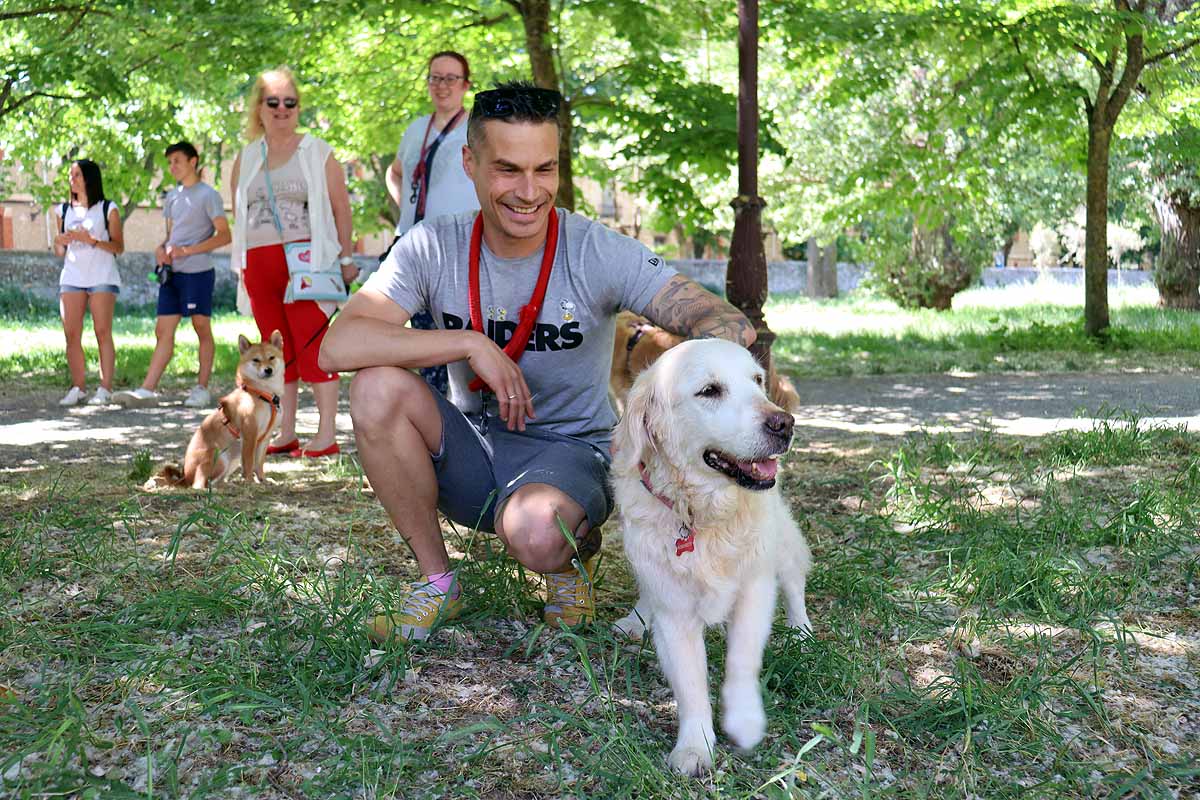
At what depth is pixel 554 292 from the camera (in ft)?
11.6

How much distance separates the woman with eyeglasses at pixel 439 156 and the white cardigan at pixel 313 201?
1.83 feet

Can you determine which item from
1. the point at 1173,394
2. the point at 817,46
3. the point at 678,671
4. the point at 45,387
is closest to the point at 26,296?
the point at 45,387

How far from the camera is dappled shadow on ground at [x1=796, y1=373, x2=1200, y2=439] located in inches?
292

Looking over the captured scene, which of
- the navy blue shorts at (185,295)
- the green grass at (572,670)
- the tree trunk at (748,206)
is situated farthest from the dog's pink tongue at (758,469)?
the navy blue shorts at (185,295)

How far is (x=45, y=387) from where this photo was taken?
10367mm

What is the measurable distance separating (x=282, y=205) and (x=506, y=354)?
369cm

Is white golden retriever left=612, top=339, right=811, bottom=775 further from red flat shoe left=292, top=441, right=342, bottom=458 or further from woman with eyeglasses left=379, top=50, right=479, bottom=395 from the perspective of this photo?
red flat shoe left=292, top=441, right=342, bottom=458

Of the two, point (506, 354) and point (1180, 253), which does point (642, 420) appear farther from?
point (1180, 253)

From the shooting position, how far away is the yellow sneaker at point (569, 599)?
3482 mm

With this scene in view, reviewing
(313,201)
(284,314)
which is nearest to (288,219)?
(313,201)

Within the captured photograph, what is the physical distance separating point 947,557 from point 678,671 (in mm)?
1819

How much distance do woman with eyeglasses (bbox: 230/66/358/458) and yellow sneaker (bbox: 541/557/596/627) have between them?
346 cm

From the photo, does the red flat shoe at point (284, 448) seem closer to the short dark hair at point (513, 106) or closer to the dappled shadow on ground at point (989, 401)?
the dappled shadow on ground at point (989, 401)

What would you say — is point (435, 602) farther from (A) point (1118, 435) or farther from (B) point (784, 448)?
(A) point (1118, 435)
